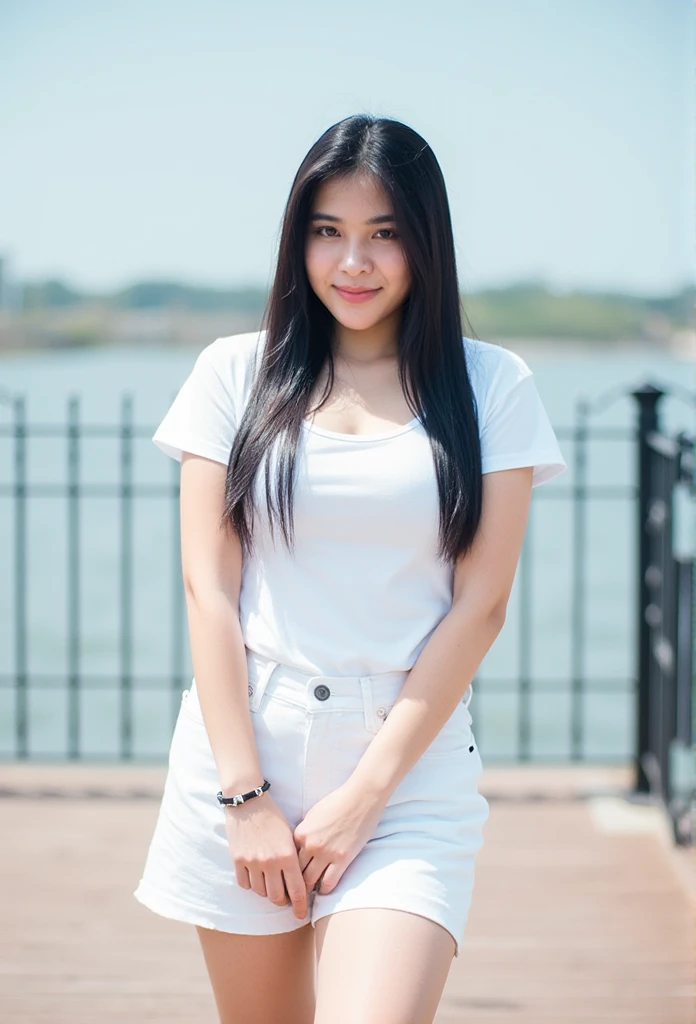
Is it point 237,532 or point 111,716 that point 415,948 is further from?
point 111,716

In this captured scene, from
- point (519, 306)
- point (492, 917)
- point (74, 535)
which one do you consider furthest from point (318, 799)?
point (519, 306)

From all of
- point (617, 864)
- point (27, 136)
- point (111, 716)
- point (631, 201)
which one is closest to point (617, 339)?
point (631, 201)

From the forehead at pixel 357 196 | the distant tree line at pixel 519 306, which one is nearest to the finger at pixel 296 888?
the forehead at pixel 357 196

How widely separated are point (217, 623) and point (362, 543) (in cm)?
22

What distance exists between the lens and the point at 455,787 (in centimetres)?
153

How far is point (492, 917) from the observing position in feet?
9.71

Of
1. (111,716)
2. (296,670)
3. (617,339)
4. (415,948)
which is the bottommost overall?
(111,716)

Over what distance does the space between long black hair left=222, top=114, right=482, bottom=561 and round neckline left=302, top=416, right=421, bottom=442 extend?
0.02m

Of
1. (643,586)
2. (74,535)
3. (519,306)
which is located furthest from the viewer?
(519,306)

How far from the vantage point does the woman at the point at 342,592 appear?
148 centimetres

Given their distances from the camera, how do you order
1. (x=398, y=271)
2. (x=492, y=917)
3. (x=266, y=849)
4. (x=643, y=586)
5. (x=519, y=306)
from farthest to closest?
(x=519, y=306)
(x=643, y=586)
(x=492, y=917)
(x=398, y=271)
(x=266, y=849)

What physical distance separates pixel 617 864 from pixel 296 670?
211cm

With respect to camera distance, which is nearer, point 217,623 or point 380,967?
point 380,967

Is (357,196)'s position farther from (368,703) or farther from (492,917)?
(492,917)
